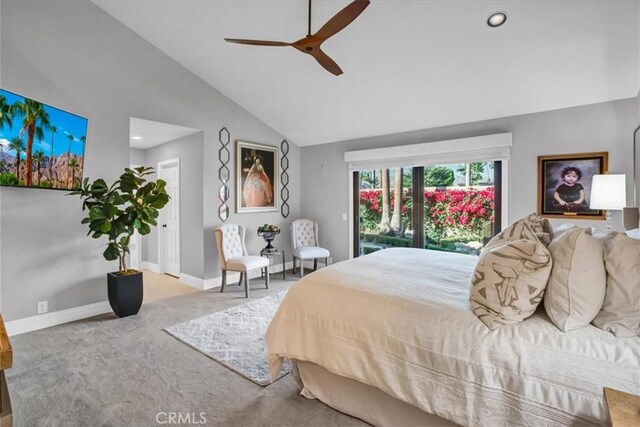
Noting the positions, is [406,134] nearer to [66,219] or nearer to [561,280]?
[561,280]

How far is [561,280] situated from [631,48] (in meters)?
2.67

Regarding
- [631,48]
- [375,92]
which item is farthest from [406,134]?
[631,48]

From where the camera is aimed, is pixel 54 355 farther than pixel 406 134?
No

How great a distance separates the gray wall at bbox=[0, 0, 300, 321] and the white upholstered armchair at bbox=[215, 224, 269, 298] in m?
1.30

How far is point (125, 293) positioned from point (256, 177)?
8.42 feet

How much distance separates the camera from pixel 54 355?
2617 mm

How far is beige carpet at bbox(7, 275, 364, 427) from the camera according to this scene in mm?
1880

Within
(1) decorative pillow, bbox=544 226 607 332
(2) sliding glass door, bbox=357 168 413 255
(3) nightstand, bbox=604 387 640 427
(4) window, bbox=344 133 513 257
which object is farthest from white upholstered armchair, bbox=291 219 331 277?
(3) nightstand, bbox=604 387 640 427

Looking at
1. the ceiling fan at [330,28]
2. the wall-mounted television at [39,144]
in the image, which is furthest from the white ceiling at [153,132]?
the ceiling fan at [330,28]

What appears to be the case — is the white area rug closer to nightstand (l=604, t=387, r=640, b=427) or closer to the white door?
nightstand (l=604, t=387, r=640, b=427)

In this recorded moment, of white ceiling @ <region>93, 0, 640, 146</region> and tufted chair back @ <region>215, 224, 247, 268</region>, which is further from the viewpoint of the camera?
tufted chair back @ <region>215, 224, 247, 268</region>

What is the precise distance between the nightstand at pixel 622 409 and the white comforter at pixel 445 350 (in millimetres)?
259

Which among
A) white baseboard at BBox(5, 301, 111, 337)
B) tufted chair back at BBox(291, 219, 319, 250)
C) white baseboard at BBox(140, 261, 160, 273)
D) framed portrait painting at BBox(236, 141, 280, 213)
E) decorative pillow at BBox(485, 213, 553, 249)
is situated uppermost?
framed portrait painting at BBox(236, 141, 280, 213)

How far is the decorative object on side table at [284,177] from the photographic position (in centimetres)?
566
